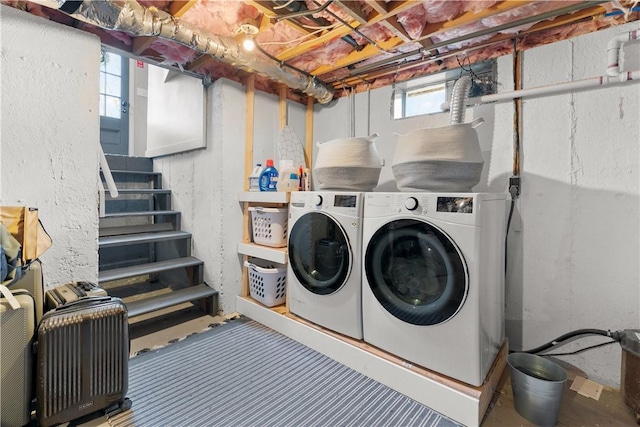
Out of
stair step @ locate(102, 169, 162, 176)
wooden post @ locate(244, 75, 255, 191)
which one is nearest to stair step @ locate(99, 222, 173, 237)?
stair step @ locate(102, 169, 162, 176)

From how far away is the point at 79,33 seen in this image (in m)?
1.74

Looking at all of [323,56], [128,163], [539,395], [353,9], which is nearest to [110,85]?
[128,163]

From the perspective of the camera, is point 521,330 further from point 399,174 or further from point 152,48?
point 152,48

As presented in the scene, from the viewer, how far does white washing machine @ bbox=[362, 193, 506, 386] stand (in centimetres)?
135

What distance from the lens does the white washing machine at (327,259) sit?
1.75 m

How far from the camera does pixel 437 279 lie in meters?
1.47

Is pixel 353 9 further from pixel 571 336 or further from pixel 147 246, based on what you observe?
pixel 147 246

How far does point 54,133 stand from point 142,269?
110cm

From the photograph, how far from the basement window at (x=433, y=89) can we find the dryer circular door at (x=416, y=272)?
1246 mm

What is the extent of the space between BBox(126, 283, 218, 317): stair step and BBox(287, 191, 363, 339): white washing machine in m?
0.79

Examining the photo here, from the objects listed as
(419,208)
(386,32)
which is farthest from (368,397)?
(386,32)

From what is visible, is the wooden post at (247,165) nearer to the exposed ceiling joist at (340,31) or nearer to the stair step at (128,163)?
the exposed ceiling joist at (340,31)

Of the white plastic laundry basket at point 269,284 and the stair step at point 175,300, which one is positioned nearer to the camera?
the stair step at point 175,300

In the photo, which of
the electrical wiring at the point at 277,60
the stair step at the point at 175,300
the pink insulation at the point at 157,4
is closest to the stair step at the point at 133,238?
the stair step at the point at 175,300
